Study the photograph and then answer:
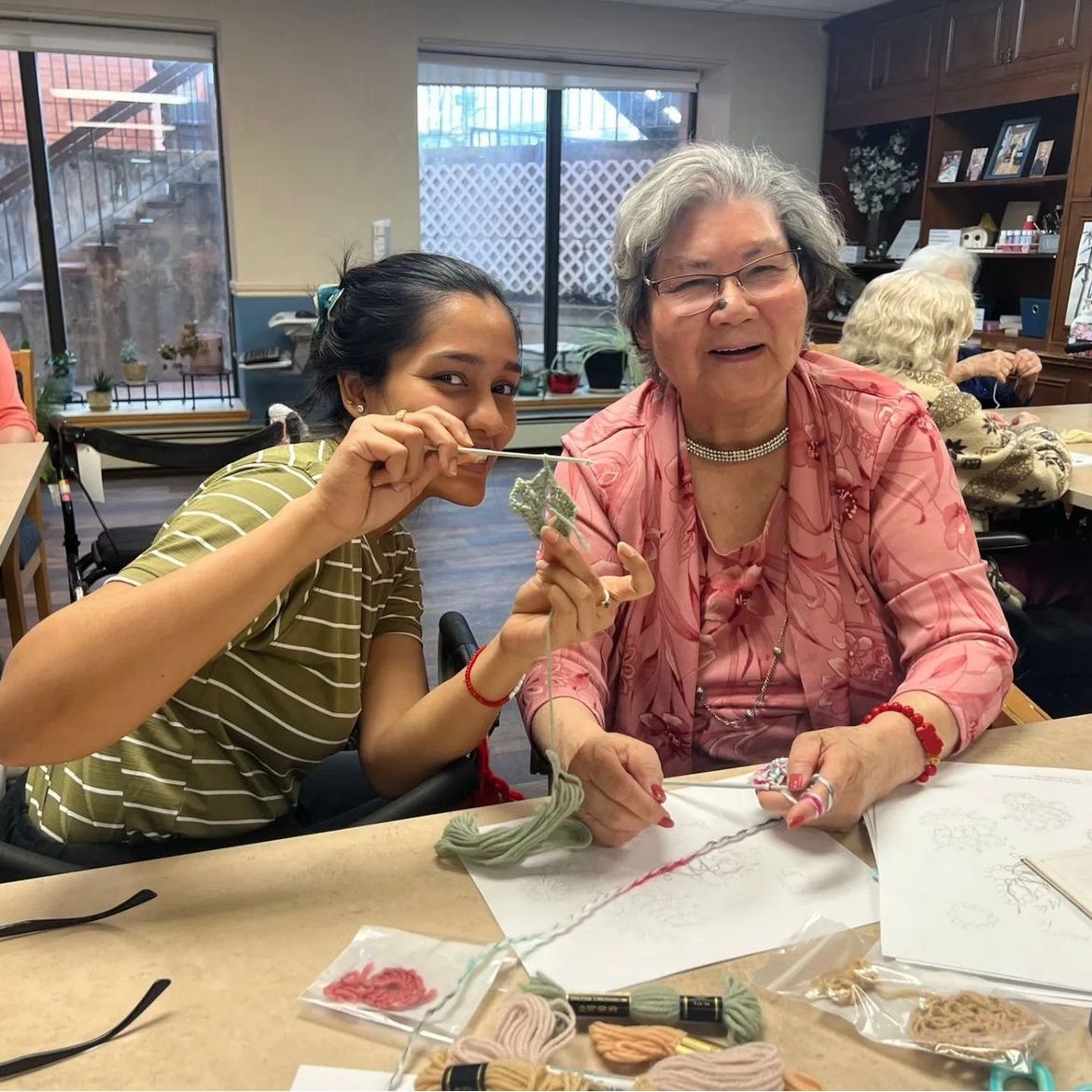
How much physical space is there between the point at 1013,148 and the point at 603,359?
2756 mm

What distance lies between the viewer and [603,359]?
22.6ft

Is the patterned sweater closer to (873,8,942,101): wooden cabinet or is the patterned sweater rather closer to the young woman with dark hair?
the young woman with dark hair

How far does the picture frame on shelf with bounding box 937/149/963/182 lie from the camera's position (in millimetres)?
5750

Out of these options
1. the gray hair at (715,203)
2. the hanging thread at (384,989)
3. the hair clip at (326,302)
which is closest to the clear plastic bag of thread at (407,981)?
the hanging thread at (384,989)

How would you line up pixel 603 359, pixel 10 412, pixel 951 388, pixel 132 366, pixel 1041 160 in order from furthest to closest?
1. pixel 603 359
2. pixel 132 366
3. pixel 1041 160
4. pixel 10 412
5. pixel 951 388

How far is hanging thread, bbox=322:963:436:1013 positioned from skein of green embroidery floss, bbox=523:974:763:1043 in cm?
12

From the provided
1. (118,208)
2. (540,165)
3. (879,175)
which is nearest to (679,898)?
(118,208)

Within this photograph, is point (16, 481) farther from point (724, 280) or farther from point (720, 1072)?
point (720, 1072)

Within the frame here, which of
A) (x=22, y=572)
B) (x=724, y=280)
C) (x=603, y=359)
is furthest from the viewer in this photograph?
(x=603, y=359)

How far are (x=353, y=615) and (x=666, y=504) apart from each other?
0.50m

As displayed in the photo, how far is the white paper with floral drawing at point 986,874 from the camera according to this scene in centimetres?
83

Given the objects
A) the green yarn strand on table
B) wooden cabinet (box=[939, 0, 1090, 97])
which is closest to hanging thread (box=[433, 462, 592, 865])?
the green yarn strand on table

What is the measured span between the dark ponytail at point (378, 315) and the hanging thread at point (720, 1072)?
0.84 meters

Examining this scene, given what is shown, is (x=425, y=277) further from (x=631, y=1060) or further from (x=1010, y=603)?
(x=1010, y=603)
